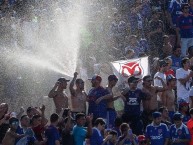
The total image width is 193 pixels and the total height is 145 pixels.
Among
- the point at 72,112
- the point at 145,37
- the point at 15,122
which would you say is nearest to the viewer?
the point at 15,122

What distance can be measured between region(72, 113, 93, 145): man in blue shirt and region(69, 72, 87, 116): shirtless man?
1.43 m

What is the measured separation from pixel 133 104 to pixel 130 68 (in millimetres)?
2077

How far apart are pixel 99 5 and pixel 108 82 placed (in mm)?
8482

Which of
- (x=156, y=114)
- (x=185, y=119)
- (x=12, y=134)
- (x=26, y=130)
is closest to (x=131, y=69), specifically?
(x=185, y=119)

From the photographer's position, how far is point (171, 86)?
2269 cm

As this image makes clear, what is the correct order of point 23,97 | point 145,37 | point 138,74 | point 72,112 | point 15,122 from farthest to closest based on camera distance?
point 145,37
point 23,97
point 138,74
point 72,112
point 15,122

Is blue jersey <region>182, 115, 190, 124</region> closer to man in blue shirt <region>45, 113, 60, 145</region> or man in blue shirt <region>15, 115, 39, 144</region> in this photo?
man in blue shirt <region>45, 113, 60, 145</region>

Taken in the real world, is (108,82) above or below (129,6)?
below

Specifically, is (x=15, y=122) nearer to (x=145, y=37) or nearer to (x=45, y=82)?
(x=45, y=82)

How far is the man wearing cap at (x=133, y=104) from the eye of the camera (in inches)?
854

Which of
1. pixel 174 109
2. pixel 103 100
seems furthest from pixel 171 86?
pixel 103 100

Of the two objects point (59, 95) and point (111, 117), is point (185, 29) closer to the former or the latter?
point (111, 117)

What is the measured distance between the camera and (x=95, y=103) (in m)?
21.8

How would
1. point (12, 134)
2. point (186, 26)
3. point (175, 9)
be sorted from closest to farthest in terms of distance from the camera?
point (12, 134) < point (186, 26) < point (175, 9)
